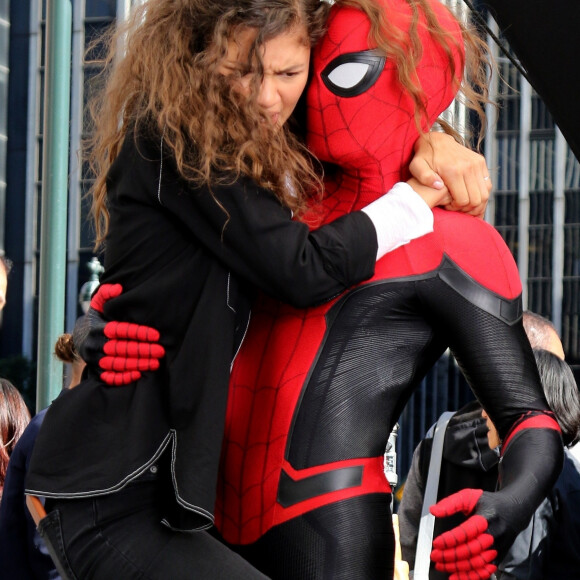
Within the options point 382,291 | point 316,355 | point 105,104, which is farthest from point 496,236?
point 105,104

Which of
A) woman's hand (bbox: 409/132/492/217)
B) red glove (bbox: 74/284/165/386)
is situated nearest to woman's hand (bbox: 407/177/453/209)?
woman's hand (bbox: 409/132/492/217)

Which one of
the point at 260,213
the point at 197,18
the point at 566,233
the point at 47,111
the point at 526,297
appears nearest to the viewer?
the point at 260,213

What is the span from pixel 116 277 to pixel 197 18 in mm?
562

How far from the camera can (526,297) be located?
3538cm

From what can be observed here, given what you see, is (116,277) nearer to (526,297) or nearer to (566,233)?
(526,297)

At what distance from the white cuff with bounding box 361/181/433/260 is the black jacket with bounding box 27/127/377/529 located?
0.03 metres

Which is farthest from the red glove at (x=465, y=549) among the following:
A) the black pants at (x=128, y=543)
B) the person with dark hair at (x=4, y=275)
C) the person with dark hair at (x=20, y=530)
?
the person with dark hair at (x=4, y=275)

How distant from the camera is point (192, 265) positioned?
2.15 metres

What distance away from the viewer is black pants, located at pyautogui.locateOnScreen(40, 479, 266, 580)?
2.04m

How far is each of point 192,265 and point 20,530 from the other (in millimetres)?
1898

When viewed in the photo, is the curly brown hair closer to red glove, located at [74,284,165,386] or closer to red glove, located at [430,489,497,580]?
red glove, located at [74,284,165,386]

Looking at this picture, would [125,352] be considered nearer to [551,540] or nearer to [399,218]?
[399,218]

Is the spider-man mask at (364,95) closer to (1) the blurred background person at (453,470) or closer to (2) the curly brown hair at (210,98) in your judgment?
(2) the curly brown hair at (210,98)

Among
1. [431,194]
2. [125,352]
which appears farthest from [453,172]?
[125,352]
